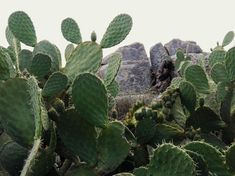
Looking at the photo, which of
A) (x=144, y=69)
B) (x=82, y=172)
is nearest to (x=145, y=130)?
(x=82, y=172)

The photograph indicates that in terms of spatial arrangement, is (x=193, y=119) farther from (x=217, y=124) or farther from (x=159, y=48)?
(x=159, y=48)

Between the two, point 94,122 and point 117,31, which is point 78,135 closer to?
point 94,122

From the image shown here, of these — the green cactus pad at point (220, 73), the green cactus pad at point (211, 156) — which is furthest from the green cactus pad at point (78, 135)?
the green cactus pad at point (220, 73)

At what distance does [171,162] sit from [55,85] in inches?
34.0

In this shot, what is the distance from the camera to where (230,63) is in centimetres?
265

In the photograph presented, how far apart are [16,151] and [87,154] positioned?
0.34 metres

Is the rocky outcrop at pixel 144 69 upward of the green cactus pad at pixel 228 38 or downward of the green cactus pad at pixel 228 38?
downward

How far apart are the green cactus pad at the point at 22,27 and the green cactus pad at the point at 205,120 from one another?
1.09m

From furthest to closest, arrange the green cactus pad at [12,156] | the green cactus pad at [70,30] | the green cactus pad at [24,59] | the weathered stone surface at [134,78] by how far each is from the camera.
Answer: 1. the weathered stone surface at [134,78]
2. the green cactus pad at [70,30]
3. the green cactus pad at [24,59]
4. the green cactus pad at [12,156]

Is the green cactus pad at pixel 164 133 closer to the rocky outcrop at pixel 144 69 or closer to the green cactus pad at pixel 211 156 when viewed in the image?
the green cactus pad at pixel 211 156

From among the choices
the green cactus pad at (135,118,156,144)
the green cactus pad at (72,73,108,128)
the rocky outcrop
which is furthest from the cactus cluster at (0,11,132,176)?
the rocky outcrop

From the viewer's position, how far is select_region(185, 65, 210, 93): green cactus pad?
9.31ft

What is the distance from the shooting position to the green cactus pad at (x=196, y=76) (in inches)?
112

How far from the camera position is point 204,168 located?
5.85 feet
